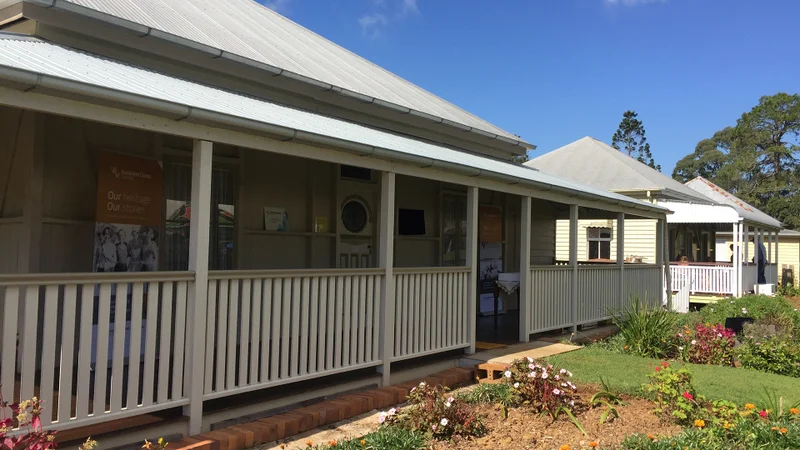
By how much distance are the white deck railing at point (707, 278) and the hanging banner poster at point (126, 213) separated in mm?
17725

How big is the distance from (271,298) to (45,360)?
2196 millimetres

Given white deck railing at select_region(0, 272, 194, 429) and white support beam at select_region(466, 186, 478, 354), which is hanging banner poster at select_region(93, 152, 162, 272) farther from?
white support beam at select_region(466, 186, 478, 354)

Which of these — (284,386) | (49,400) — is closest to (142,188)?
(284,386)

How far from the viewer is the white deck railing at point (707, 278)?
20781 mm

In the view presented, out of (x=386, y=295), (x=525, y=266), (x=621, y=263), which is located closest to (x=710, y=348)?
(x=525, y=266)

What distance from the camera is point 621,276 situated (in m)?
12.8

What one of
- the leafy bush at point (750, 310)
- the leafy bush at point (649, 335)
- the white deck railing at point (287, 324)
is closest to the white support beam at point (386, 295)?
the white deck railing at point (287, 324)

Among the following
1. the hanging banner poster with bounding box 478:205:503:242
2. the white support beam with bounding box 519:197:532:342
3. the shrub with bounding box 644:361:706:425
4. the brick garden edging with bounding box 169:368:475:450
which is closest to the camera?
the brick garden edging with bounding box 169:368:475:450

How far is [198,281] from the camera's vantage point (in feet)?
17.0

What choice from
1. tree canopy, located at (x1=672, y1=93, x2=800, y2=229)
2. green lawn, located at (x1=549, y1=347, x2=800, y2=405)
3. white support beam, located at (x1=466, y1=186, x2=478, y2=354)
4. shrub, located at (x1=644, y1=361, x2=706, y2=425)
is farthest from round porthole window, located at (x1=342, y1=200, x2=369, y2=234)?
tree canopy, located at (x1=672, y1=93, x2=800, y2=229)

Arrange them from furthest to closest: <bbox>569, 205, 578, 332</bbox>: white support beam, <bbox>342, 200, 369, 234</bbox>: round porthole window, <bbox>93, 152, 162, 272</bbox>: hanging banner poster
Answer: <bbox>569, 205, 578, 332</bbox>: white support beam < <bbox>342, 200, 369, 234</bbox>: round porthole window < <bbox>93, 152, 162, 272</bbox>: hanging banner poster

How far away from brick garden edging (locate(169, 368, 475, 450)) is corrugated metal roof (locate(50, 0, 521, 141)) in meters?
4.25

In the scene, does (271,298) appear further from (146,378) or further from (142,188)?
(142,188)

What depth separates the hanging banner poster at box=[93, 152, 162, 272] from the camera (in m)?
6.71
